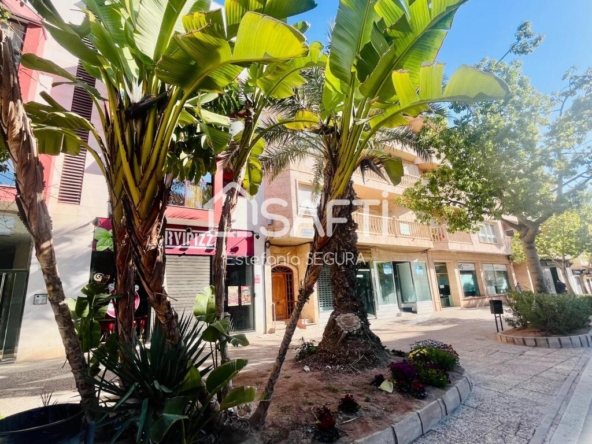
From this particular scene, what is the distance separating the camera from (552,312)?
8758 mm

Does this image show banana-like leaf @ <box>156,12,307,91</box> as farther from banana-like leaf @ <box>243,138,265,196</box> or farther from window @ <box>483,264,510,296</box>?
window @ <box>483,264,510,296</box>

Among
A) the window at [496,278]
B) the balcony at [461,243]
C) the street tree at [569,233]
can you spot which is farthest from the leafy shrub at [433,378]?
the window at [496,278]

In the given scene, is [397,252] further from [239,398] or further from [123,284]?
[123,284]

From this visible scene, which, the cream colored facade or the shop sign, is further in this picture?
the cream colored facade

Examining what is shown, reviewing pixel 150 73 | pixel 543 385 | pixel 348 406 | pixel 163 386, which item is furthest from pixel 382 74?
pixel 543 385

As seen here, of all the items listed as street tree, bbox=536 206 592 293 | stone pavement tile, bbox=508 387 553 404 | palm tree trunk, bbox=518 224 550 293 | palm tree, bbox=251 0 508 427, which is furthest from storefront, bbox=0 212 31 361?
street tree, bbox=536 206 592 293

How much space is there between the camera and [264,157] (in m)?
10.4

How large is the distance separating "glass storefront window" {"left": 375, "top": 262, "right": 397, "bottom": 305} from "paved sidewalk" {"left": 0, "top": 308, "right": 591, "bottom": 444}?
21.5 feet

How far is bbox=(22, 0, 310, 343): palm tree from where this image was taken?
7.36 feet

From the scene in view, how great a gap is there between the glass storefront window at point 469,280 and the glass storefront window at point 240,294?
1781cm

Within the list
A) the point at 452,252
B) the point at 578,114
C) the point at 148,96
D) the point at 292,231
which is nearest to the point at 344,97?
the point at 148,96

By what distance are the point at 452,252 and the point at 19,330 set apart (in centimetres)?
2450

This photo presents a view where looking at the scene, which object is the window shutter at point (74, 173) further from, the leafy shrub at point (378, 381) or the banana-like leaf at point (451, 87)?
the banana-like leaf at point (451, 87)

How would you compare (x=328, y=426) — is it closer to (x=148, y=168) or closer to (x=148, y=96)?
(x=148, y=168)
